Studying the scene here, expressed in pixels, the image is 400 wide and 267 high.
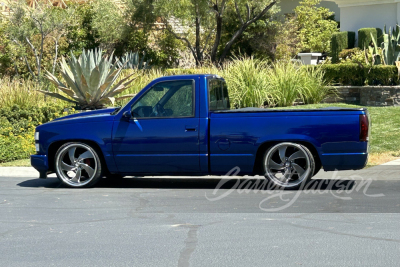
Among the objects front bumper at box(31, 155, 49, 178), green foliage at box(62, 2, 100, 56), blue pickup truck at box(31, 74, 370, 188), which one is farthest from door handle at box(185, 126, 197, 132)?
green foliage at box(62, 2, 100, 56)

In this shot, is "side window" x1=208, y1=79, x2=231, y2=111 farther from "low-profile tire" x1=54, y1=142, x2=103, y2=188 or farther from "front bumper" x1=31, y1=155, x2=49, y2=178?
"front bumper" x1=31, y1=155, x2=49, y2=178

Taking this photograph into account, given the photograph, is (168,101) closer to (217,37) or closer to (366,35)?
(366,35)

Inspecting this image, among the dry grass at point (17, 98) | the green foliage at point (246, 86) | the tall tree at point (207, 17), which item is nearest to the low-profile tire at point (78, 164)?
the dry grass at point (17, 98)

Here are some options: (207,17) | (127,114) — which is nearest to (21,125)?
(127,114)

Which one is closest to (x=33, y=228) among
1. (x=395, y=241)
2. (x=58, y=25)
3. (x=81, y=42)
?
(x=395, y=241)

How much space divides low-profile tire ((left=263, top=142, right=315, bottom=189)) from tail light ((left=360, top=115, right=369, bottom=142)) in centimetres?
76

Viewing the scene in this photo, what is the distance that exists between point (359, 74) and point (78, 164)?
12537mm

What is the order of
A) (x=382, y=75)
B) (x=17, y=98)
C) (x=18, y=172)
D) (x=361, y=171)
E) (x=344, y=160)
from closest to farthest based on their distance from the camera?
(x=344, y=160), (x=361, y=171), (x=18, y=172), (x=17, y=98), (x=382, y=75)

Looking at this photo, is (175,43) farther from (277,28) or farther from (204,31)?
(277,28)

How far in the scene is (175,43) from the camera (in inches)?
1292

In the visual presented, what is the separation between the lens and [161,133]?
8.61 metres

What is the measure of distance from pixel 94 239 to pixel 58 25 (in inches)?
969

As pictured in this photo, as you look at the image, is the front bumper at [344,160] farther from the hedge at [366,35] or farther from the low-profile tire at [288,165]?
the hedge at [366,35]

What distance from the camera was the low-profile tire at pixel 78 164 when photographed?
8938 millimetres
